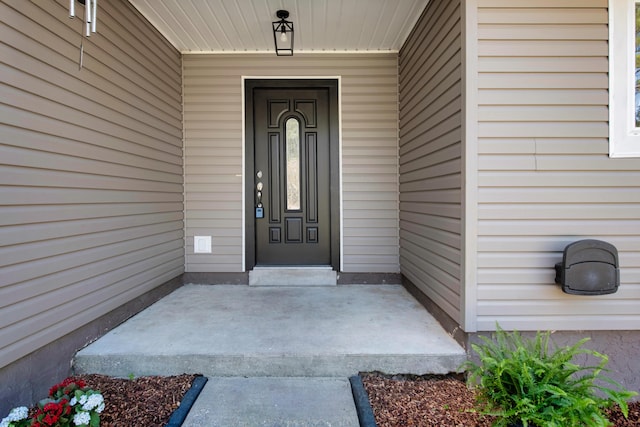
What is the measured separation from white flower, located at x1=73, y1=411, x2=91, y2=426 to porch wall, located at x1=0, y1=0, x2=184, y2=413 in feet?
1.36

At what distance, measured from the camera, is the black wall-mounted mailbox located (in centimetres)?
193

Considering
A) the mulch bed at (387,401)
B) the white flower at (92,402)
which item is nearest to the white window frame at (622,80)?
the mulch bed at (387,401)

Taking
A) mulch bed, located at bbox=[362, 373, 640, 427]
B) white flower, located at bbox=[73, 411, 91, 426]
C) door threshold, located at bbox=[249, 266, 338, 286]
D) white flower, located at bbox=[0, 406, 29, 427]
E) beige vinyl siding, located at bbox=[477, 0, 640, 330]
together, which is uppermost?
beige vinyl siding, located at bbox=[477, 0, 640, 330]

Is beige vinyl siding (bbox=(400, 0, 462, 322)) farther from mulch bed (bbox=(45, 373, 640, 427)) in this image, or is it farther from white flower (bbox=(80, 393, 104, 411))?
white flower (bbox=(80, 393, 104, 411))

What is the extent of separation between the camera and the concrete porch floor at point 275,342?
80.0 inches

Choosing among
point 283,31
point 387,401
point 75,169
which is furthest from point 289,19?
point 387,401

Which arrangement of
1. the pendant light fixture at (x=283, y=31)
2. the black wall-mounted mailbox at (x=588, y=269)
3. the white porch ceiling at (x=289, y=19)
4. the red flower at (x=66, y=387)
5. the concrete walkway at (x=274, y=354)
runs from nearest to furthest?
the red flower at (x=66, y=387), the concrete walkway at (x=274, y=354), the black wall-mounted mailbox at (x=588, y=269), the white porch ceiling at (x=289, y=19), the pendant light fixture at (x=283, y=31)

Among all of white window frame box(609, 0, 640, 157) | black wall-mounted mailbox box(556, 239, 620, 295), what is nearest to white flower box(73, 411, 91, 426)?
black wall-mounted mailbox box(556, 239, 620, 295)

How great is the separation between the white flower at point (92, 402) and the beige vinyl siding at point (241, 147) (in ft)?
6.87

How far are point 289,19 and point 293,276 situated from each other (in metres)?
2.37

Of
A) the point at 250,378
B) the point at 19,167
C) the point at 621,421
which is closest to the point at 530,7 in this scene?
the point at 621,421

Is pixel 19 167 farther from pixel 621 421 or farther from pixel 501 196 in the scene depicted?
pixel 621 421

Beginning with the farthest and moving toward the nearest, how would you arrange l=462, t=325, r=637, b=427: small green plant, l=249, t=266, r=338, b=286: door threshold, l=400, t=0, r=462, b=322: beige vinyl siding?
l=249, t=266, r=338, b=286: door threshold
l=400, t=0, r=462, b=322: beige vinyl siding
l=462, t=325, r=637, b=427: small green plant

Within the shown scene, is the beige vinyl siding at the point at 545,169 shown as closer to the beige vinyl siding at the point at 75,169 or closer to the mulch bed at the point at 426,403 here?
the mulch bed at the point at 426,403
